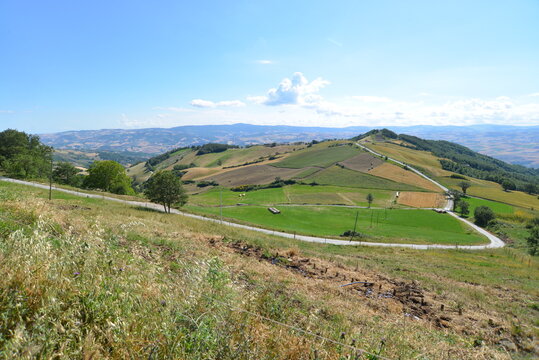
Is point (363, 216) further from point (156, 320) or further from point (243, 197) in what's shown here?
point (156, 320)

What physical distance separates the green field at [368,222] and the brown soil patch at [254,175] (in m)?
40.8

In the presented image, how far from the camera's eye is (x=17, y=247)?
4453 mm

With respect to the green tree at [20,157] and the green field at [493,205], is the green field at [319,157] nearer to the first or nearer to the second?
the green field at [493,205]

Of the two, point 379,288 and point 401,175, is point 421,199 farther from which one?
point 379,288

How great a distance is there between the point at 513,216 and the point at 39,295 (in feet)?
339

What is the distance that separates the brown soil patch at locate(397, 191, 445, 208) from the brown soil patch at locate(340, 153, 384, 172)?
27009 millimetres

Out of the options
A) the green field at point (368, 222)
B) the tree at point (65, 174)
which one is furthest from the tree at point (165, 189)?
the tree at point (65, 174)

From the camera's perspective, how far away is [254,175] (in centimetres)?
12425

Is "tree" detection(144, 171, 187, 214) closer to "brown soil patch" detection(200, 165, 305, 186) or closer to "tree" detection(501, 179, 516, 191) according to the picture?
"brown soil patch" detection(200, 165, 305, 186)

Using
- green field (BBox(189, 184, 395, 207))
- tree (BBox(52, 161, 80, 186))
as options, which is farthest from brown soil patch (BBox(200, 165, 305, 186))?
tree (BBox(52, 161, 80, 186))

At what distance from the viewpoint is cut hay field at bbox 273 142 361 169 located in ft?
443

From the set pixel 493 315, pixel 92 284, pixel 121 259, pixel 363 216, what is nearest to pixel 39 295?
pixel 92 284

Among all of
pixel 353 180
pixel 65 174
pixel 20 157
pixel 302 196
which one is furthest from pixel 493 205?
pixel 65 174

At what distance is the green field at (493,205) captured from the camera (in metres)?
82.1
